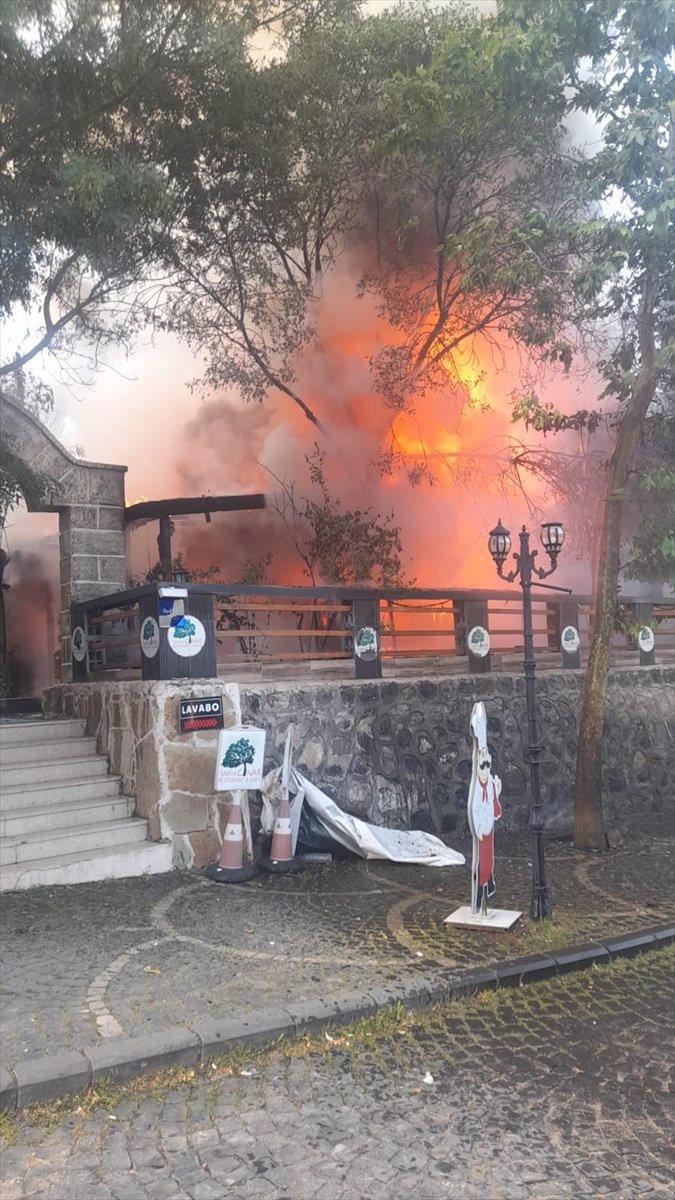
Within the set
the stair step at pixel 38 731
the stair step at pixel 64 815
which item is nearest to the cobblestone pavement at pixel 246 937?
the stair step at pixel 64 815

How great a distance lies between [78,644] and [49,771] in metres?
2.44

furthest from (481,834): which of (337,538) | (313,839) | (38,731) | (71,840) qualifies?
(337,538)

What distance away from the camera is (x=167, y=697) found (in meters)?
7.80

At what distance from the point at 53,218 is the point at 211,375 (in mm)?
5420

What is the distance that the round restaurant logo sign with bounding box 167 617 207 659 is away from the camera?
8.04 metres

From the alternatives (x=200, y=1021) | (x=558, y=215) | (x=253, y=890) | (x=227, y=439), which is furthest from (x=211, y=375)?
(x=200, y=1021)

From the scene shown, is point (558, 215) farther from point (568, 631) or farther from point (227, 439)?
point (227, 439)

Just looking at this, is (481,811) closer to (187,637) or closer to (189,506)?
(187,637)

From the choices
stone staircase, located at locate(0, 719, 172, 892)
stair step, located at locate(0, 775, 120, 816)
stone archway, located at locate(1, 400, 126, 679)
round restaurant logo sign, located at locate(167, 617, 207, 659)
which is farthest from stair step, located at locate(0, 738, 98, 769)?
stone archway, located at locate(1, 400, 126, 679)

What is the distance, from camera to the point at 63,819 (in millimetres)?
7758

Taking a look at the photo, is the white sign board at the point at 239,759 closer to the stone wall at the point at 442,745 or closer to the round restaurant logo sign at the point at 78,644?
the stone wall at the point at 442,745

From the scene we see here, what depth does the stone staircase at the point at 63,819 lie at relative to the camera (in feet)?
23.3

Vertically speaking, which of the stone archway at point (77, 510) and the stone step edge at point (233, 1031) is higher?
the stone archway at point (77, 510)

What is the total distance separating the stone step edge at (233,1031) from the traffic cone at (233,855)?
270cm
